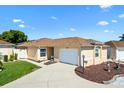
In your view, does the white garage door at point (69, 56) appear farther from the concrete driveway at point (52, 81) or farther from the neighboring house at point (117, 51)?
the neighboring house at point (117, 51)

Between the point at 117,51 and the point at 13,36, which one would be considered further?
the point at 13,36

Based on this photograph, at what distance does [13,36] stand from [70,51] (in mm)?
26963

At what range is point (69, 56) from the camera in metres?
27.0

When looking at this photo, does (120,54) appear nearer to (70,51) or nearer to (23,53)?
(70,51)

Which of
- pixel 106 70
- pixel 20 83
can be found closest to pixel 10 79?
pixel 20 83

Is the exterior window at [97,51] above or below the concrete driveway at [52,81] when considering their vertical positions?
above

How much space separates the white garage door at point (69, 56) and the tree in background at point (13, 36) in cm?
2447

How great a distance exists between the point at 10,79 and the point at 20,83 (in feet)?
5.16

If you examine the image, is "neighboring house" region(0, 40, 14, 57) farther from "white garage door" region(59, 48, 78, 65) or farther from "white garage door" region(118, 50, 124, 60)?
"white garage door" region(118, 50, 124, 60)

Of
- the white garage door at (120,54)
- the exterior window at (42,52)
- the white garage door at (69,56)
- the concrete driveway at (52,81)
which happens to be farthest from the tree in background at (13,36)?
the concrete driveway at (52,81)

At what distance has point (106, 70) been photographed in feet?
76.9

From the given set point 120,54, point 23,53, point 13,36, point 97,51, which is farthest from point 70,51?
point 13,36

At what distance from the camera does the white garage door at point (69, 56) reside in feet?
85.0
